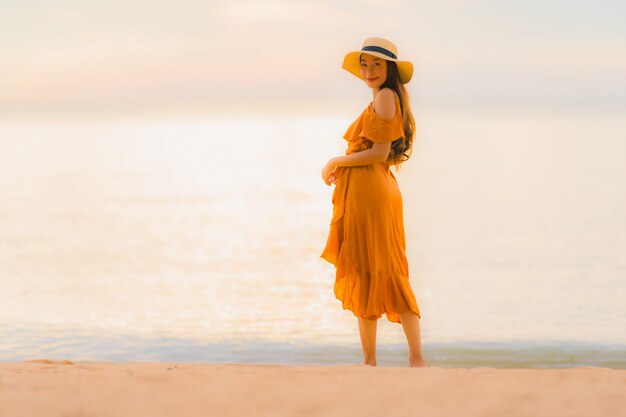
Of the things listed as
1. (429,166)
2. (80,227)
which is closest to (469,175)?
(429,166)

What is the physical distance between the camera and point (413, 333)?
4684 mm

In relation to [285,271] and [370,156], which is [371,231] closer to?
[370,156]

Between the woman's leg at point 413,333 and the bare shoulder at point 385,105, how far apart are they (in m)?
0.95

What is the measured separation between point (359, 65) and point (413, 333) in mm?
1340

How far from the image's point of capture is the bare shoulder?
459cm

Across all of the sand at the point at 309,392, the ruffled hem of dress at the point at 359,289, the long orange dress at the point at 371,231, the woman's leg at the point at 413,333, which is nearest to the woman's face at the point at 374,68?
the long orange dress at the point at 371,231

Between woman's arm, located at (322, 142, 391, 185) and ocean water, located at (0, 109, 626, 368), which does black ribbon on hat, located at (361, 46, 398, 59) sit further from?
ocean water, located at (0, 109, 626, 368)

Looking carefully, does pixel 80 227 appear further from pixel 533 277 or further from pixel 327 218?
pixel 533 277

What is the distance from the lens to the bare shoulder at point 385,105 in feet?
15.0

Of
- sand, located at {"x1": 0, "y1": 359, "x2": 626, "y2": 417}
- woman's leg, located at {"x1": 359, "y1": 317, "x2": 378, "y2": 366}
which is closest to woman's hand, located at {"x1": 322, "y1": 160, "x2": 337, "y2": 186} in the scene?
woman's leg, located at {"x1": 359, "y1": 317, "x2": 378, "y2": 366}

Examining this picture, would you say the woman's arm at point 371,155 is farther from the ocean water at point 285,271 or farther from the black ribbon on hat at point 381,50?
the ocean water at point 285,271

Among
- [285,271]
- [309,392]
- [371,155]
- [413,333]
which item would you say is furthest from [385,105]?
[285,271]

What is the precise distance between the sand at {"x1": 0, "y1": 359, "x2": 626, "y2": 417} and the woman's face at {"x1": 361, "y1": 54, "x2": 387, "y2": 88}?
1429 millimetres

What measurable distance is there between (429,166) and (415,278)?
52.6 feet
